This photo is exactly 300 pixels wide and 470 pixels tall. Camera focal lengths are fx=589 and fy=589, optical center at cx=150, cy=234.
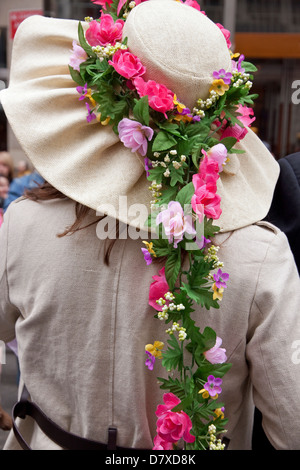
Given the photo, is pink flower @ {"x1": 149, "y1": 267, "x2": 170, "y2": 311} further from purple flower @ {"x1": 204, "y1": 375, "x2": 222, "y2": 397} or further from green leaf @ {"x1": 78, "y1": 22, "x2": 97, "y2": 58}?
green leaf @ {"x1": 78, "y1": 22, "x2": 97, "y2": 58}

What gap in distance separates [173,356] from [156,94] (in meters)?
0.60

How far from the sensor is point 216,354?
1372mm

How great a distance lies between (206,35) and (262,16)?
994cm

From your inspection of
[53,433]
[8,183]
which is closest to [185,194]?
[53,433]

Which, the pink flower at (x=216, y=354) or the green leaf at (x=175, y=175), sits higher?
the green leaf at (x=175, y=175)

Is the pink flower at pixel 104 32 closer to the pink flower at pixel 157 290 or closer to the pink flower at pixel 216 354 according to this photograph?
the pink flower at pixel 157 290

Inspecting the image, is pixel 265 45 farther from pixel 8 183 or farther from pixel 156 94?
pixel 156 94

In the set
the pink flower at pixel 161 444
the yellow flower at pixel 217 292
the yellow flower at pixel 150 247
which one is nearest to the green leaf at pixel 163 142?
the yellow flower at pixel 150 247

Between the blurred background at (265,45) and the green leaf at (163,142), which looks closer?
the green leaf at (163,142)

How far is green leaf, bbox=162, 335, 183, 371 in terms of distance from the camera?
136cm

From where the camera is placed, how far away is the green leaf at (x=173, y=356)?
1363 millimetres

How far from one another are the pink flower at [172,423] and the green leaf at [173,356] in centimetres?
7
